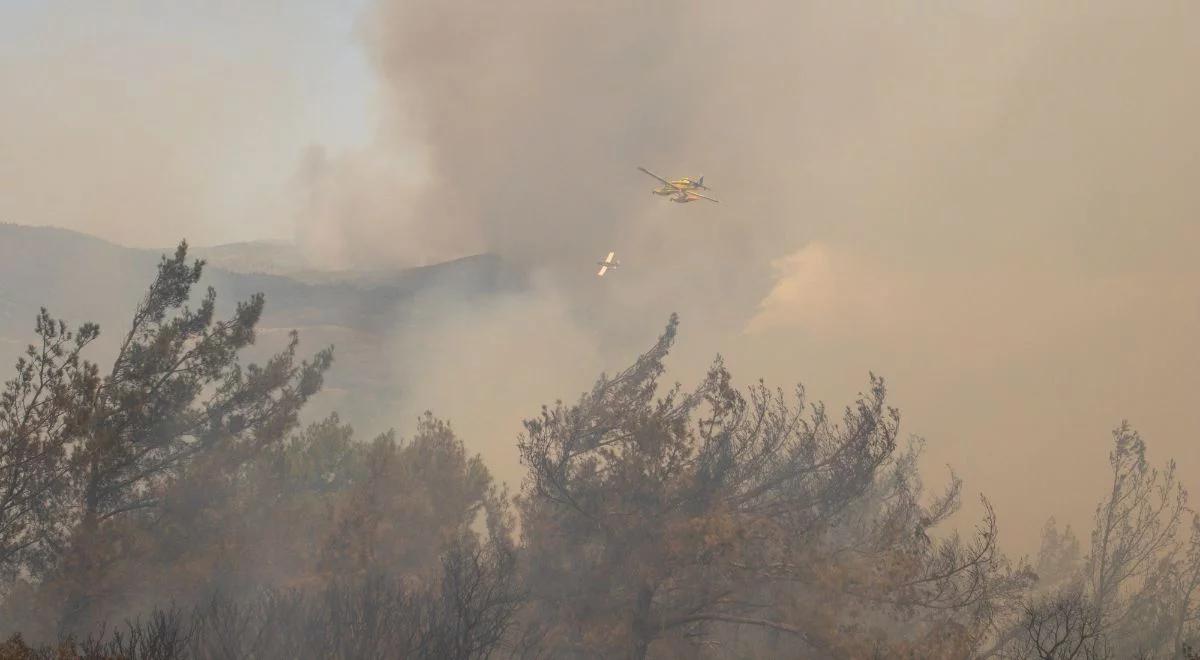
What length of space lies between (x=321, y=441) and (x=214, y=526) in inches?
546

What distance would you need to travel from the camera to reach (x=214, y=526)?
24625mm

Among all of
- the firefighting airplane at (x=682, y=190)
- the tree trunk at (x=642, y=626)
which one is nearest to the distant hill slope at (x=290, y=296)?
the firefighting airplane at (x=682, y=190)

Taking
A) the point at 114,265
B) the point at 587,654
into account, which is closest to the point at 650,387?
the point at 587,654

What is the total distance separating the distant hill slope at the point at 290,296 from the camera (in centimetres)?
14950

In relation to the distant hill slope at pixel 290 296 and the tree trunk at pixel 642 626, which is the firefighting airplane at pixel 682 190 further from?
the distant hill slope at pixel 290 296

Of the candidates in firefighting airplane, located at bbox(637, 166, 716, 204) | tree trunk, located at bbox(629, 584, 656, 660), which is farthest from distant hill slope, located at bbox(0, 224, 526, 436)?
tree trunk, located at bbox(629, 584, 656, 660)

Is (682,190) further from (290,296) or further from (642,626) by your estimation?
(290,296)

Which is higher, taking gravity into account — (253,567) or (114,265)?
(114,265)

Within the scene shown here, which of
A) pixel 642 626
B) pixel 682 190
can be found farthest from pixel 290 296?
pixel 642 626

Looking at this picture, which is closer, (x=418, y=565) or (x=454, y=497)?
(x=418, y=565)

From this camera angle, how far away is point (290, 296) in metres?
180

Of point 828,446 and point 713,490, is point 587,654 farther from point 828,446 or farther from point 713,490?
point 828,446

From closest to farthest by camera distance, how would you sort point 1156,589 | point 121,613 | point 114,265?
point 121,613 < point 1156,589 < point 114,265

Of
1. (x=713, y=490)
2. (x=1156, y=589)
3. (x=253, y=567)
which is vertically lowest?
(x=253, y=567)
